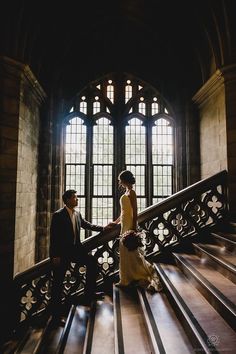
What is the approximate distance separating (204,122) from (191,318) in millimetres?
5574

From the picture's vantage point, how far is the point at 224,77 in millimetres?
5684

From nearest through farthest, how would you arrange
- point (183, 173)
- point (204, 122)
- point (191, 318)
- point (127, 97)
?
1. point (191, 318)
2. point (204, 122)
3. point (183, 173)
4. point (127, 97)

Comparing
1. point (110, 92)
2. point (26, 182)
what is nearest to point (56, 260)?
point (26, 182)

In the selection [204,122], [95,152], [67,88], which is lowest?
[95,152]

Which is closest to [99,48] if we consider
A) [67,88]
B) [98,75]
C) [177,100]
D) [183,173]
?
[98,75]

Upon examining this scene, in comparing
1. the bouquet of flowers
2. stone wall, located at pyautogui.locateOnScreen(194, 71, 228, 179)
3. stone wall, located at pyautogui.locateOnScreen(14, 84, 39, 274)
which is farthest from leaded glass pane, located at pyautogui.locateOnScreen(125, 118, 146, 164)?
the bouquet of flowers

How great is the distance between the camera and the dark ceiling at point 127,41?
21.8 feet

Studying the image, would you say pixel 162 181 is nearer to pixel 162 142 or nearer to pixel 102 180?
pixel 162 142

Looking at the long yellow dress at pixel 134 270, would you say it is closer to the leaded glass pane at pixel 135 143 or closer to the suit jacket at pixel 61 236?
the suit jacket at pixel 61 236

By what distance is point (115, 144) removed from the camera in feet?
26.3

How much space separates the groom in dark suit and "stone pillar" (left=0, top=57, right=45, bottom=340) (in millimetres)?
1145

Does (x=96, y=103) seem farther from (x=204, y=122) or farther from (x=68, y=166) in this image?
(x=204, y=122)

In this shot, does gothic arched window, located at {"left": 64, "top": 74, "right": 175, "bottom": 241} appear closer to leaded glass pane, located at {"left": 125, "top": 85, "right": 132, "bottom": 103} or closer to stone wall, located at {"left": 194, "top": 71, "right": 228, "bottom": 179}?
leaded glass pane, located at {"left": 125, "top": 85, "right": 132, "bottom": 103}

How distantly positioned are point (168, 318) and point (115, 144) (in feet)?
18.6
